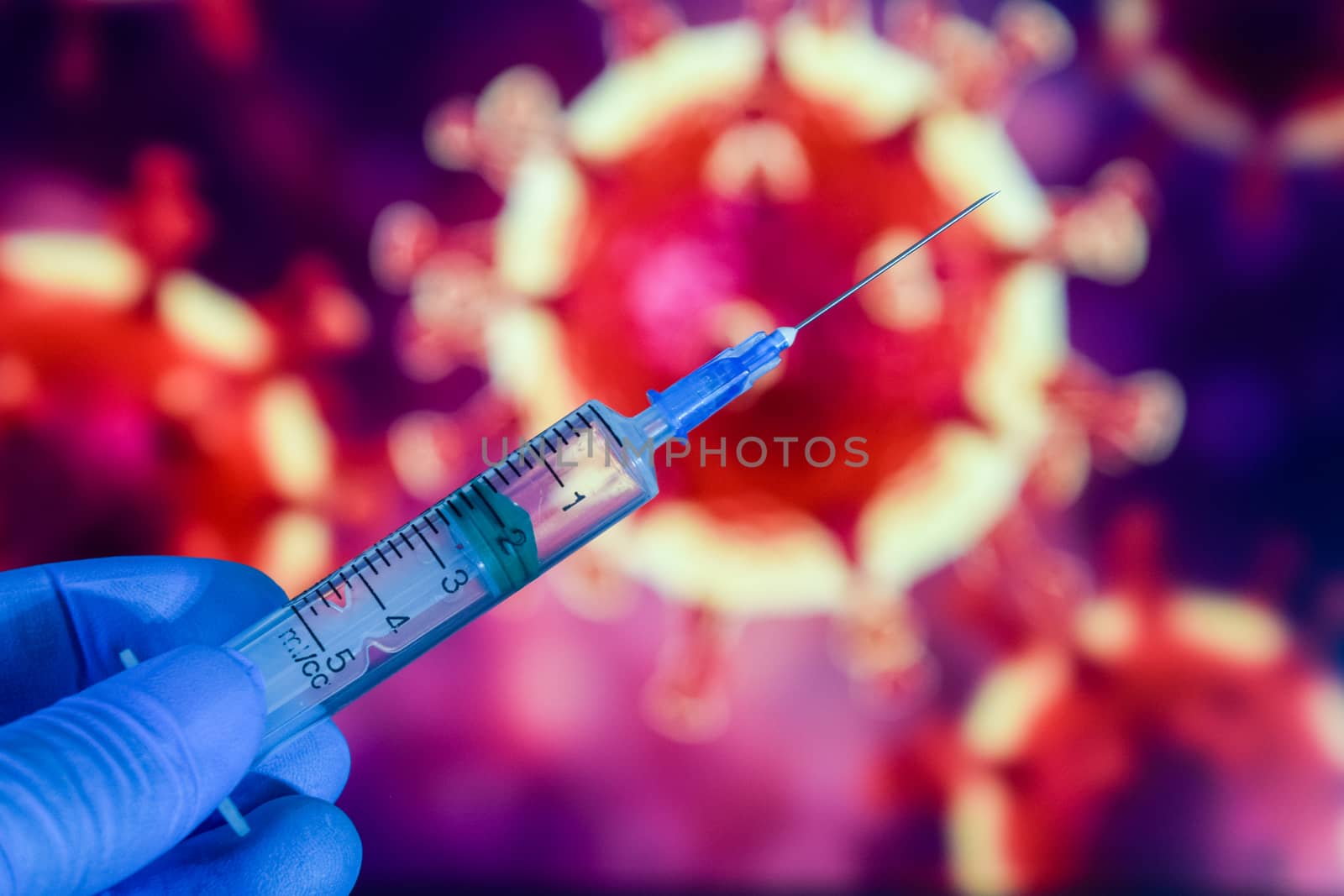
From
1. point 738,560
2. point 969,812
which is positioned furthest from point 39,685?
point 969,812

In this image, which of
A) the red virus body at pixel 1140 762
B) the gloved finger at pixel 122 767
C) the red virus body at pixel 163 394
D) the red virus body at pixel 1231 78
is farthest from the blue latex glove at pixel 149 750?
the red virus body at pixel 1231 78

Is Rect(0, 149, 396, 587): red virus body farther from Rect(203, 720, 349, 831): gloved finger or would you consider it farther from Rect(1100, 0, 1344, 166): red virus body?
Rect(1100, 0, 1344, 166): red virus body

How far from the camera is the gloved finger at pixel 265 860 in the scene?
25.6 inches

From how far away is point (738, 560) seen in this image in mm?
1253

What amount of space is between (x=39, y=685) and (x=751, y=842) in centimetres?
91

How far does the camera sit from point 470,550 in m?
0.71

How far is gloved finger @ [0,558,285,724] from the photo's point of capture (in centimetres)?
72

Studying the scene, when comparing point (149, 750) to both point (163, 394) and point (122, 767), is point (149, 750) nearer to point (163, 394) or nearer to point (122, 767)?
point (122, 767)

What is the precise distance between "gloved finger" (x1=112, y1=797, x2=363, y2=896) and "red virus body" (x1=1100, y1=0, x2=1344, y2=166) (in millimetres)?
1389

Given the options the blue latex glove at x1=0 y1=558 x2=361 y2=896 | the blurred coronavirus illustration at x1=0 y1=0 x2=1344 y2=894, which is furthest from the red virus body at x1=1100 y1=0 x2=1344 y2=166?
the blue latex glove at x1=0 y1=558 x2=361 y2=896

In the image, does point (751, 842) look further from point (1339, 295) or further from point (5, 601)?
point (1339, 295)

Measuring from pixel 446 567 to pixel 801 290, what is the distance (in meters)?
0.72

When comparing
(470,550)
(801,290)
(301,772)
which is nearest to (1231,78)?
(801,290)

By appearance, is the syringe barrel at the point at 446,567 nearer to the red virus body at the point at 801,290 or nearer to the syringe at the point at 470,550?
the syringe at the point at 470,550
